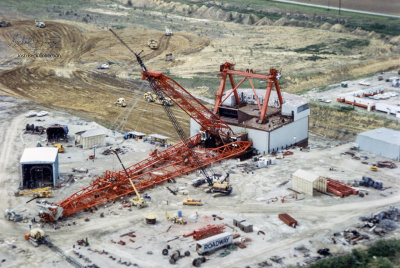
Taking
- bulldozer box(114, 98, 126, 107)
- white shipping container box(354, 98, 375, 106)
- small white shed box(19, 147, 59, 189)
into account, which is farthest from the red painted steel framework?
white shipping container box(354, 98, 375, 106)

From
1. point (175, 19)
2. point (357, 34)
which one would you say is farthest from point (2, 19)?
point (357, 34)

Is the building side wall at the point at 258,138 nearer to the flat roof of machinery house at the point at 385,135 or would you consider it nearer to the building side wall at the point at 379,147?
the building side wall at the point at 379,147

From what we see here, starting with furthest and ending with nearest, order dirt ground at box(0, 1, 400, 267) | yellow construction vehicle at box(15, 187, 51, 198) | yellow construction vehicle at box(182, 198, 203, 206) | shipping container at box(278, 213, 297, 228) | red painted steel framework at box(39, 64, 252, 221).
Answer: yellow construction vehicle at box(15, 187, 51, 198) < yellow construction vehicle at box(182, 198, 203, 206) < red painted steel framework at box(39, 64, 252, 221) < shipping container at box(278, 213, 297, 228) < dirt ground at box(0, 1, 400, 267)

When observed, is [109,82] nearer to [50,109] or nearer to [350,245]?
[50,109]

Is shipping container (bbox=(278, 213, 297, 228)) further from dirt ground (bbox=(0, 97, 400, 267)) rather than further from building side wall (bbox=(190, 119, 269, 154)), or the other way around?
building side wall (bbox=(190, 119, 269, 154))

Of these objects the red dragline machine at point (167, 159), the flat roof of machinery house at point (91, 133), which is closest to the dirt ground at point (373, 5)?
the red dragline machine at point (167, 159)

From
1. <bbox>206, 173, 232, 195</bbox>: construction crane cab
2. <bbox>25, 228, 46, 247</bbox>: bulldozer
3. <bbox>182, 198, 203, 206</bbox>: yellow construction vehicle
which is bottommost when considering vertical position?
<bbox>25, 228, 46, 247</bbox>: bulldozer
